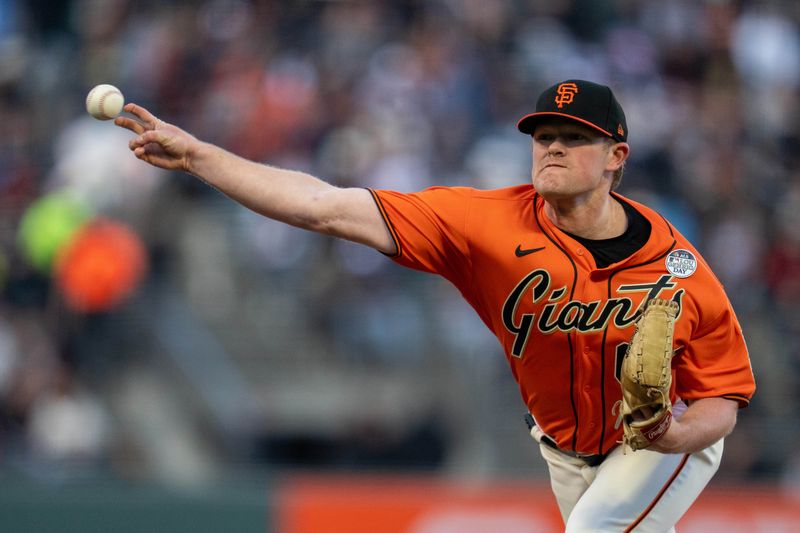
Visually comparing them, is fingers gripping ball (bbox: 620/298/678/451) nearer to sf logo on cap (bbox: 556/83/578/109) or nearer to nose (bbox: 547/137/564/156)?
nose (bbox: 547/137/564/156)

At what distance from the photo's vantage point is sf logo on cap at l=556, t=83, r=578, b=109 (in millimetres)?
4797

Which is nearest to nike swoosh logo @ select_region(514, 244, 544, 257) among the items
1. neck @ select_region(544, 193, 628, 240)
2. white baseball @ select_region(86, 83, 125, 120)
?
neck @ select_region(544, 193, 628, 240)

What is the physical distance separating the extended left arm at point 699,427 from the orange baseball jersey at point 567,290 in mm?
61

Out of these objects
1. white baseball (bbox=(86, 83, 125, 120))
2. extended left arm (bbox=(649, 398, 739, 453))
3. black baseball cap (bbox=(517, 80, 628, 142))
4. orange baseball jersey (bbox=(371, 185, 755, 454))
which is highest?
white baseball (bbox=(86, 83, 125, 120))

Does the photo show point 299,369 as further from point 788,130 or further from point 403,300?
point 788,130

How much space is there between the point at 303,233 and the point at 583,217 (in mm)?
6091

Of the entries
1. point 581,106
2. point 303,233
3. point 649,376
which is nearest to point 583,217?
point 581,106

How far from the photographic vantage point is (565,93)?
482 cm

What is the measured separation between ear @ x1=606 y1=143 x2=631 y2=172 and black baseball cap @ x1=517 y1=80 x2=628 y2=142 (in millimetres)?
93

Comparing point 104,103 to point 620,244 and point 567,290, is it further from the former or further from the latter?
point 620,244

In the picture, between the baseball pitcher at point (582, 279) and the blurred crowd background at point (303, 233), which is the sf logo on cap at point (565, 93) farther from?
the blurred crowd background at point (303, 233)

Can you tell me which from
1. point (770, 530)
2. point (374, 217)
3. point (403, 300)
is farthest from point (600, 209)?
point (403, 300)

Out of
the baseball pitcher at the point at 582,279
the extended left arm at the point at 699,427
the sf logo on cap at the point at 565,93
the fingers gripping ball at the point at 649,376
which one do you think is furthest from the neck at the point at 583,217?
the extended left arm at the point at 699,427

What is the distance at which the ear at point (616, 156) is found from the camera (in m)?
5.01
